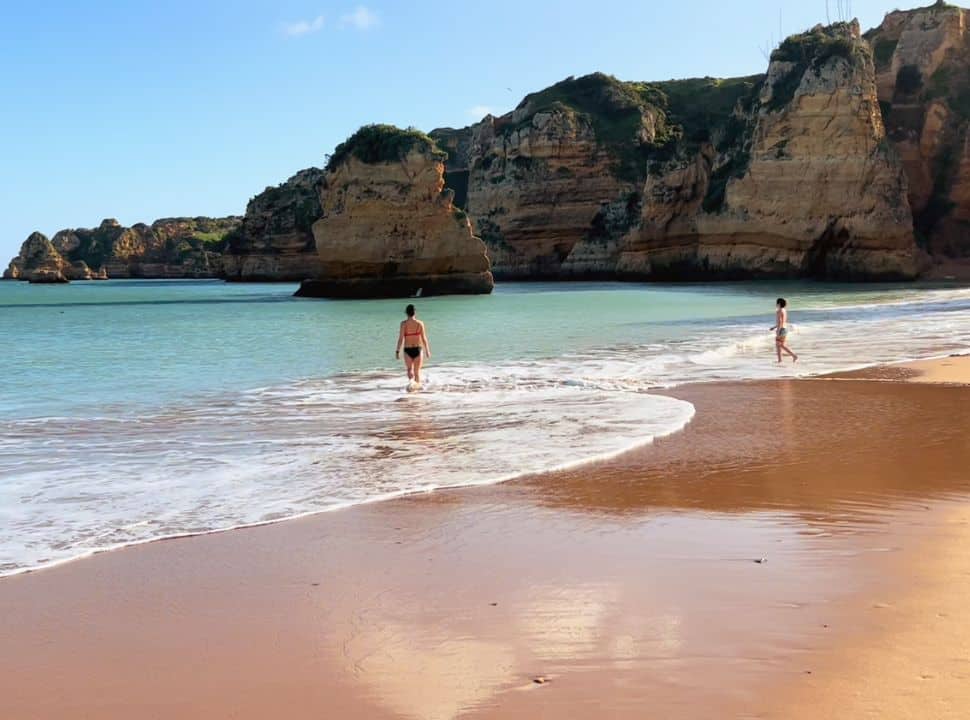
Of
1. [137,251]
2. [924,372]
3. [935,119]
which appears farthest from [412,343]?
[137,251]

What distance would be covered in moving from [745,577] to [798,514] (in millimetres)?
1417

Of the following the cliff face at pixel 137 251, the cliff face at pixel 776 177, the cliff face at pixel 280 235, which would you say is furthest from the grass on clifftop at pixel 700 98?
the cliff face at pixel 137 251

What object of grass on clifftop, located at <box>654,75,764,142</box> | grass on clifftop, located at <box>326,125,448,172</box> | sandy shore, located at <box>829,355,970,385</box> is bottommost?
sandy shore, located at <box>829,355,970,385</box>

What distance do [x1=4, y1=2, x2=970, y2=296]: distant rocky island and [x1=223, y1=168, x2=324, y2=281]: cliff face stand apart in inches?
18.6

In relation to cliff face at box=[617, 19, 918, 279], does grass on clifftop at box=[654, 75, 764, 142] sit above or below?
above

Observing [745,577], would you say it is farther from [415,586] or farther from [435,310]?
[435,310]

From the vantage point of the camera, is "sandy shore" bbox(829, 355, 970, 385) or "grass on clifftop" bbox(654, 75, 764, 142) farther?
"grass on clifftop" bbox(654, 75, 764, 142)

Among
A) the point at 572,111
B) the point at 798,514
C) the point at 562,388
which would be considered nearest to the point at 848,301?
the point at 562,388

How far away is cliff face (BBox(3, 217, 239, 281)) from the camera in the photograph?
14625cm

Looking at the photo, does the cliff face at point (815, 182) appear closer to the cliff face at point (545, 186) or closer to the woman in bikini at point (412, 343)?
the cliff face at point (545, 186)

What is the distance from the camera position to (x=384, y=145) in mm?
46938

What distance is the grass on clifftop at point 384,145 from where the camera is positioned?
4681cm

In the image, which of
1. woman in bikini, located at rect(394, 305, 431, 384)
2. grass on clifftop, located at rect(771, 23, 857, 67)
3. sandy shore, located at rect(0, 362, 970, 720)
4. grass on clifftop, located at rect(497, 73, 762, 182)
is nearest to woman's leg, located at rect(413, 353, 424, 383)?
woman in bikini, located at rect(394, 305, 431, 384)

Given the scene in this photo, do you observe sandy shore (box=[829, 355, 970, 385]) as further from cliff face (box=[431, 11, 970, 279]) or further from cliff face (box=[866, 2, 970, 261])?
cliff face (box=[866, 2, 970, 261])
